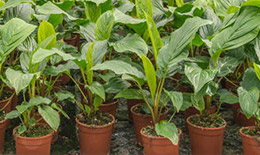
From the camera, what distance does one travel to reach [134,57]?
2.90 metres

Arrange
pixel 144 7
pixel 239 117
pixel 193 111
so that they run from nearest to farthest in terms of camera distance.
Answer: pixel 144 7
pixel 193 111
pixel 239 117

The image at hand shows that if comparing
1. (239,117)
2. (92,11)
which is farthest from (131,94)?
(239,117)

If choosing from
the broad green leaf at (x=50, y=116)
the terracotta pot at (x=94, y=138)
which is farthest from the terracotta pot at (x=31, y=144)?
the terracotta pot at (x=94, y=138)

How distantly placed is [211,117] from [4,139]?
1.31 metres

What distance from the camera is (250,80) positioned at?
7.32 ft

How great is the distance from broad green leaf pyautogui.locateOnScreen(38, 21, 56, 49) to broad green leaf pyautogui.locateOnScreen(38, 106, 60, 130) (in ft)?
1.17

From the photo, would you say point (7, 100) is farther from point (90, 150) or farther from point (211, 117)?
point (211, 117)

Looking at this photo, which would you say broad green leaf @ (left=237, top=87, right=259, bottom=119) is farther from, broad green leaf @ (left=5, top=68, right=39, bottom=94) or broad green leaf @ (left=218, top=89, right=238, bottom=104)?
broad green leaf @ (left=5, top=68, right=39, bottom=94)

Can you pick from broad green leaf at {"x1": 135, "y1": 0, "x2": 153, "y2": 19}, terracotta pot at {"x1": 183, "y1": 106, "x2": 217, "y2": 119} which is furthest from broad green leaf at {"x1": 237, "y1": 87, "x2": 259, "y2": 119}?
broad green leaf at {"x1": 135, "y1": 0, "x2": 153, "y2": 19}

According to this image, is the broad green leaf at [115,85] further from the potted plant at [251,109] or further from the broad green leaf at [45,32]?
the potted plant at [251,109]

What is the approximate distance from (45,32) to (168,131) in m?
0.90

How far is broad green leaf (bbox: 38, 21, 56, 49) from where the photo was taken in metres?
2.28

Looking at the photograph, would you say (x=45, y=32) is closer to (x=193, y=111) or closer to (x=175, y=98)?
(x=175, y=98)

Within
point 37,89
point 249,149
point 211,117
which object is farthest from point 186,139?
point 37,89
